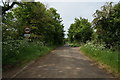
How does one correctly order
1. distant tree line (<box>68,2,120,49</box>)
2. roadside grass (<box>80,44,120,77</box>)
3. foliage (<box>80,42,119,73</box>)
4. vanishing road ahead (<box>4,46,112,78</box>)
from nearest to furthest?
vanishing road ahead (<box>4,46,112,78</box>)
roadside grass (<box>80,44,120,77</box>)
foliage (<box>80,42,119,73</box>)
distant tree line (<box>68,2,120,49</box>)

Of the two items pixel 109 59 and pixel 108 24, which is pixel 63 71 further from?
pixel 108 24

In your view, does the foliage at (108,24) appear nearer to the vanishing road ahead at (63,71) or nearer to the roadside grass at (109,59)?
the roadside grass at (109,59)

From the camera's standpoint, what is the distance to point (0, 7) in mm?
10383

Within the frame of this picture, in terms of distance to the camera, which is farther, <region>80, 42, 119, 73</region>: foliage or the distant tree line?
the distant tree line

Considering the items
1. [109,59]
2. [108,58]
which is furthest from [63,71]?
[108,58]

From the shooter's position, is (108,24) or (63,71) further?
(108,24)

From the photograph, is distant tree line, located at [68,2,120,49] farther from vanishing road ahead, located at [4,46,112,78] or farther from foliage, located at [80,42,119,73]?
vanishing road ahead, located at [4,46,112,78]

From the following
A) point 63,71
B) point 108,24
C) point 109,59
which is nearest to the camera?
point 63,71

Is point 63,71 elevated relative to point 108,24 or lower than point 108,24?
lower

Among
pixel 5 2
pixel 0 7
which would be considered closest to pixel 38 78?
pixel 0 7

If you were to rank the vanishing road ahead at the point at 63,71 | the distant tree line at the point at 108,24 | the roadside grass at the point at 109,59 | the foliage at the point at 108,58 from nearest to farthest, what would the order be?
the vanishing road ahead at the point at 63,71 → the roadside grass at the point at 109,59 → the foliage at the point at 108,58 → the distant tree line at the point at 108,24

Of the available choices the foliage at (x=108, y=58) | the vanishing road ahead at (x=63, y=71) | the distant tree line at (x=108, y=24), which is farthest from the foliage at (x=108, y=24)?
the vanishing road ahead at (x=63, y=71)

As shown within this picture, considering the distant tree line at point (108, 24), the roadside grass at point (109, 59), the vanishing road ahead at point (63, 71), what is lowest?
the vanishing road ahead at point (63, 71)

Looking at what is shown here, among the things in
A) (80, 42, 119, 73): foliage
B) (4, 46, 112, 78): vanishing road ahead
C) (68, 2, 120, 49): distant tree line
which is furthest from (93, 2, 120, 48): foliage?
(4, 46, 112, 78): vanishing road ahead
